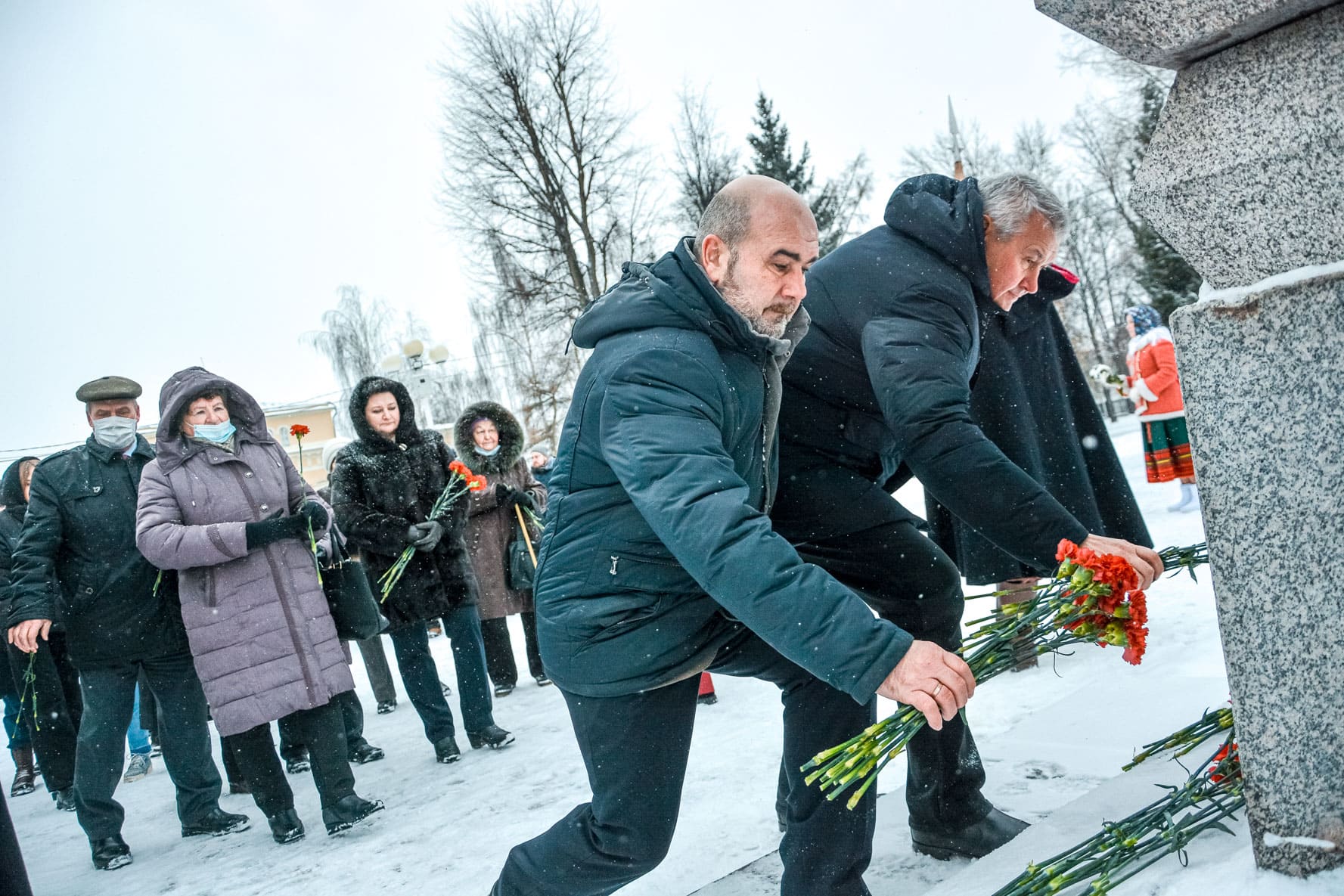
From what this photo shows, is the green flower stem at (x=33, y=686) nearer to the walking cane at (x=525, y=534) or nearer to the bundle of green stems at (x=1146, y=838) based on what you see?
the walking cane at (x=525, y=534)

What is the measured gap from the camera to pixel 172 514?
4426 millimetres

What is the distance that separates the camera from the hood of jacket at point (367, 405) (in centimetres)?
563

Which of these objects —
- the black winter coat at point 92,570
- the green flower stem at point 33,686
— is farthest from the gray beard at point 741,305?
the green flower stem at point 33,686

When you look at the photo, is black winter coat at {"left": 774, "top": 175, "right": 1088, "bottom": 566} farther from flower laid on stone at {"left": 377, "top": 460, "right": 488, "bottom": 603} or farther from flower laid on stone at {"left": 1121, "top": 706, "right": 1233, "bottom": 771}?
flower laid on stone at {"left": 377, "top": 460, "right": 488, "bottom": 603}

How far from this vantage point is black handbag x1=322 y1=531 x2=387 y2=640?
4977 millimetres

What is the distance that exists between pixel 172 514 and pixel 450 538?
1.69 metres

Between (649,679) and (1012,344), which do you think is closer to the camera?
(649,679)

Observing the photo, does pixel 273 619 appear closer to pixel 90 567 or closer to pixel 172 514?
pixel 172 514

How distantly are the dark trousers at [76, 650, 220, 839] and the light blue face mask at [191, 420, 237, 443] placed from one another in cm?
112

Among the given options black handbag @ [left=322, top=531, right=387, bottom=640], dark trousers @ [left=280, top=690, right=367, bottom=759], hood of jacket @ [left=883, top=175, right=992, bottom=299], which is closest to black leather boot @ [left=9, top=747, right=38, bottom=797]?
dark trousers @ [left=280, top=690, right=367, bottom=759]

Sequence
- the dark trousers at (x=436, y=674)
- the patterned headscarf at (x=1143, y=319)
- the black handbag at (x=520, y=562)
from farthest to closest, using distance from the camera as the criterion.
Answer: the patterned headscarf at (x=1143, y=319)
the black handbag at (x=520, y=562)
the dark trousers at (x=436, y=674)

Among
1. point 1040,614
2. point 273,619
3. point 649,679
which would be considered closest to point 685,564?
point 649,679

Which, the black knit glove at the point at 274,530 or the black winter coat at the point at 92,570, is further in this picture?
the black winter coat at the point at 92,570

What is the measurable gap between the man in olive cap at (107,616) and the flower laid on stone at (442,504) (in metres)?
1.04
